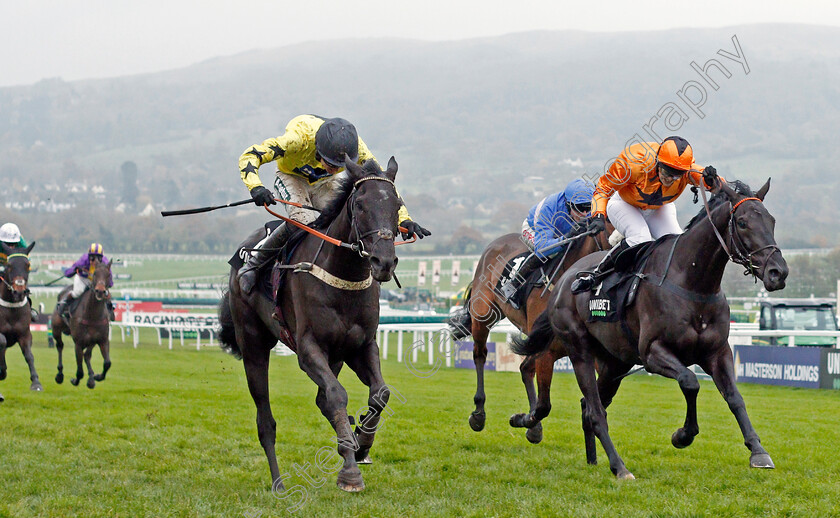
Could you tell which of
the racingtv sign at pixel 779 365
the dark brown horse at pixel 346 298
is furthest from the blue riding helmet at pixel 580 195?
the racingtv sign at pixel 779 365

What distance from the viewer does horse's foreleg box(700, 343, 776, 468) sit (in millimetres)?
5281

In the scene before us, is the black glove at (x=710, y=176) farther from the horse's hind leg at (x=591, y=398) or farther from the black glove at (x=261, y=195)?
the black glove at (x=261, y=195)

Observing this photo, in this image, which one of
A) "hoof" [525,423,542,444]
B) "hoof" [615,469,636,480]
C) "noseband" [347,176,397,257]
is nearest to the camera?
"noseband" [347,176,397,257]

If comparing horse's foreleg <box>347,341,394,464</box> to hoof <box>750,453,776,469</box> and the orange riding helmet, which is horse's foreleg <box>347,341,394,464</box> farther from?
the orange riding helmet

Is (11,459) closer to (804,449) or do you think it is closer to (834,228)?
(804,449)

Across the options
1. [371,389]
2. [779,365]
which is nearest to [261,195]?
[371,389]

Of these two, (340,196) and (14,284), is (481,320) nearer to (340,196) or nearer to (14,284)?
(340,196)

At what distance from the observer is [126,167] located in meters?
165

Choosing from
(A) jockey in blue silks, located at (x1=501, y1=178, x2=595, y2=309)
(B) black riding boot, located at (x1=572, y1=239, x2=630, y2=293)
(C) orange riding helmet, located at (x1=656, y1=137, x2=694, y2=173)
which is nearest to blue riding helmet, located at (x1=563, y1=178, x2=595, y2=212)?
(A) jockey in blue silks, located at (x1=501, y1=178, x2=595, y2=309)

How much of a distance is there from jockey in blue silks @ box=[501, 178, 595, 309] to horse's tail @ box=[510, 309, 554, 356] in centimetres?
83

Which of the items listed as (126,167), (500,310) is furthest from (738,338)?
(126,167)

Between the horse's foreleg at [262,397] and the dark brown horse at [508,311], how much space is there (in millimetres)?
2047

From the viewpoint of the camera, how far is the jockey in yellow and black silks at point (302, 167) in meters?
5.70

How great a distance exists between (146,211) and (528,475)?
142451mm
